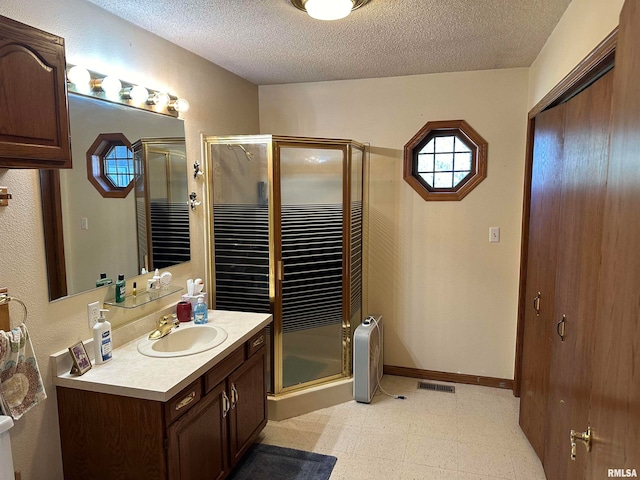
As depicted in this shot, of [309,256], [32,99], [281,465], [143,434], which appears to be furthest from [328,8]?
[281,465]

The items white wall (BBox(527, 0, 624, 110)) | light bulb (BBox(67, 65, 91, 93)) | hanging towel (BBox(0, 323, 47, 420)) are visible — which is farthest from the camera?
light bulb (BBox(67, 65, 91, 93))

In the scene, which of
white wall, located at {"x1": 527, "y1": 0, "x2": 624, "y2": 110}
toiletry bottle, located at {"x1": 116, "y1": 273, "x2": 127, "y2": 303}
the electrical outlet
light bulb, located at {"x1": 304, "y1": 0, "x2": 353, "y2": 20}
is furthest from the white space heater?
light bulb, located at {"x1": 304, "y1": 0, "x2": 353, "y2": 20}

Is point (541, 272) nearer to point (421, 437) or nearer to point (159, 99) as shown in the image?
point (421, 437)

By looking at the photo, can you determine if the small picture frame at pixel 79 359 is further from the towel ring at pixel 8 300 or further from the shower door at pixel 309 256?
the shower door at pixel 309 256

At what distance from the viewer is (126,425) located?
5.62ft

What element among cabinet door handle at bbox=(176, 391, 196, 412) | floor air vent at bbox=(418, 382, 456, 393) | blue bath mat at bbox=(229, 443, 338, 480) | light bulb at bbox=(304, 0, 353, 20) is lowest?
blue bath mat at bbox=(229, 443, 338, 480)

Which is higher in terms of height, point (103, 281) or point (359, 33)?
point (359, 33)

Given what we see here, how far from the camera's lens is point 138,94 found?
2.18 m

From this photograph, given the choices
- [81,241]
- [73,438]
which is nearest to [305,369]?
[73,438]

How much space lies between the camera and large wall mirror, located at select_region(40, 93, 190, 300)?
182 centimetres

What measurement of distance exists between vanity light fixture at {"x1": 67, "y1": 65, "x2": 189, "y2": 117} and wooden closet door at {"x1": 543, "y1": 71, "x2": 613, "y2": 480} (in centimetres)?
209

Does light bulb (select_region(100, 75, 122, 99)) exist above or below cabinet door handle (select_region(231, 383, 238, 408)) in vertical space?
above

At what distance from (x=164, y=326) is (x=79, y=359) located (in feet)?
1.80

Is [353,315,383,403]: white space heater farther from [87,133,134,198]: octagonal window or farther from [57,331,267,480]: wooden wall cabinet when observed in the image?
[87,133,134,198]: octagonal window
